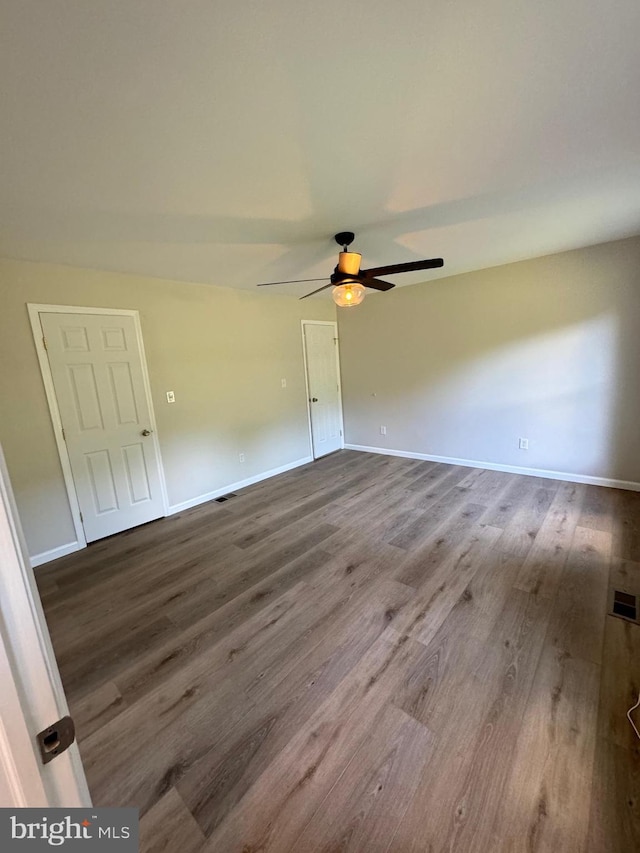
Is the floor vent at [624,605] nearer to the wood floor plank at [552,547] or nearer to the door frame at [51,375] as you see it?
the wood floor plank at [552,547]

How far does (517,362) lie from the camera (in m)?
3.93

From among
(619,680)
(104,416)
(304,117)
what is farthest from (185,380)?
(619,680)

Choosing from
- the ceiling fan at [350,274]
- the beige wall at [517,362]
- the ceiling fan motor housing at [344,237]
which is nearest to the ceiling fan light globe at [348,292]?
the ceiling fan at [350,274]

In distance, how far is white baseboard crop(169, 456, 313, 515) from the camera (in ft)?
12.4

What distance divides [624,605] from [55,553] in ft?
13.9

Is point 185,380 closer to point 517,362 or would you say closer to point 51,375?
point 51,375

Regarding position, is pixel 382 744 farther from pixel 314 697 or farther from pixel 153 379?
pixel 153 379

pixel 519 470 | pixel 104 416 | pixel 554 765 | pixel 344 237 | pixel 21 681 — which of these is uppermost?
pixel 344 237

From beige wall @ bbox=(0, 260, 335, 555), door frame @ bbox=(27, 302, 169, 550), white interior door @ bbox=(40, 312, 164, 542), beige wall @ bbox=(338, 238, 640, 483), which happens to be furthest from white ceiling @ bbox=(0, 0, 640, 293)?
beige wall @ bbox=(338, 238, 640, 483)

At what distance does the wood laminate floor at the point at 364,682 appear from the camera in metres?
1.15

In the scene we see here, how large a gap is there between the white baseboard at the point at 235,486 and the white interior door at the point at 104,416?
1.03ft

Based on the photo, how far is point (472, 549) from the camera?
2627mm

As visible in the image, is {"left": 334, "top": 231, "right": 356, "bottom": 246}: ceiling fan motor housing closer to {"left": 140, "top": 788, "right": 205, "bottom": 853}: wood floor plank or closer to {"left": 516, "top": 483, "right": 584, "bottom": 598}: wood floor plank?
{"left": 516, "top": 483, "right": 584, "bottom": 598}: wood floor plank

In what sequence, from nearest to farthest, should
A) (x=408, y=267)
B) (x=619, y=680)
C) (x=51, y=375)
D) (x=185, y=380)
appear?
1. (x=619, y=680)
2. (x=408, y=267)
3. (x=51, y=375)
4. (x=185, y=380)
